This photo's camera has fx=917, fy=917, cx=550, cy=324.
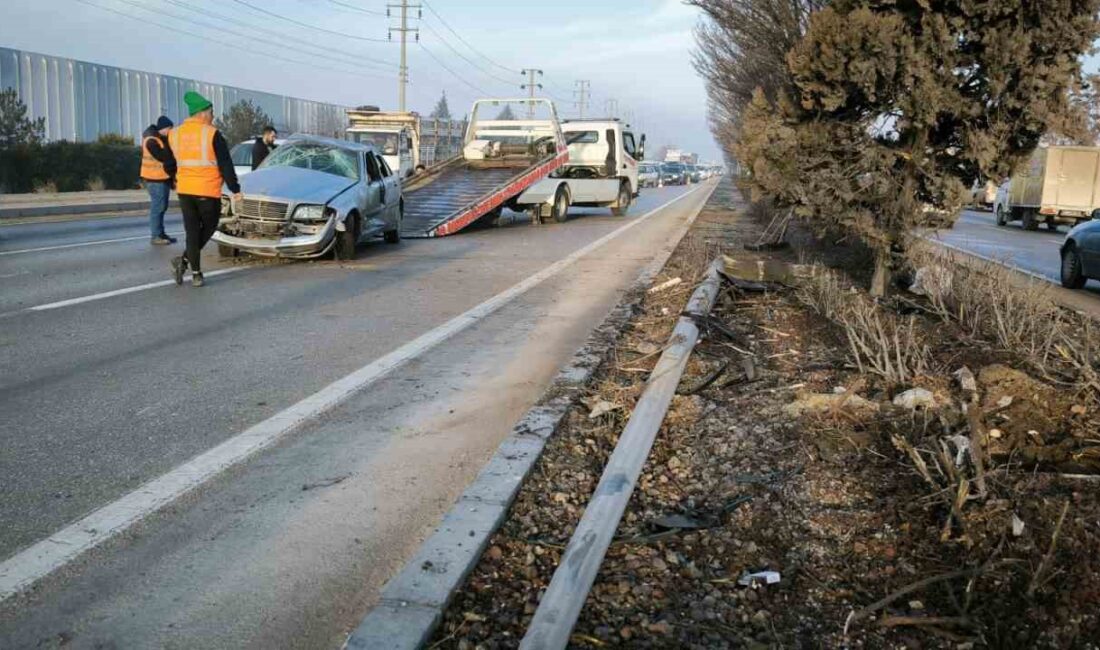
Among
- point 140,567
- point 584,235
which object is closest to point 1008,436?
point 140,567

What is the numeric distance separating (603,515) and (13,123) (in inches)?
1115

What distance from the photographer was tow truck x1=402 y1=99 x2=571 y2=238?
1723 centimetres

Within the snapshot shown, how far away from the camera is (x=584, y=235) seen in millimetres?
18547

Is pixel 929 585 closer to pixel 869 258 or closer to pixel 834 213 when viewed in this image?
pixel 834 213

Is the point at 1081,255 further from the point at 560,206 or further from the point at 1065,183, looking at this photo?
the point at 1065,183

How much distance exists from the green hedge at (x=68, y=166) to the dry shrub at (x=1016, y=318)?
2624cm

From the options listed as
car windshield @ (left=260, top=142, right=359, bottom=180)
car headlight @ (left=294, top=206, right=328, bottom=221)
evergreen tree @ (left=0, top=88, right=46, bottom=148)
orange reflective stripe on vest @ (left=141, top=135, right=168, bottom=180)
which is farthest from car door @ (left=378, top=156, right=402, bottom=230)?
evergreen tree @ (left=0, top=88, right=46, bottom=148)

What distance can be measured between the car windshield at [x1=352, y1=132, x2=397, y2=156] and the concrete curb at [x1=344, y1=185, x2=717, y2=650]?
20509 mm

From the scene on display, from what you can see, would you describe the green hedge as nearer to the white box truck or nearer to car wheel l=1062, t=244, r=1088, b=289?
car wheel l=1062, t=244, r=1088, b=289

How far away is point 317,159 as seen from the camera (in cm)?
1302

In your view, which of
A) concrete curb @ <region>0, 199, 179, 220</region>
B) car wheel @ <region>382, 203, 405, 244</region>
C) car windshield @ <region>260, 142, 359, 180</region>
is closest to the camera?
car windshield @ <region>260, 142, 359, 180</region>

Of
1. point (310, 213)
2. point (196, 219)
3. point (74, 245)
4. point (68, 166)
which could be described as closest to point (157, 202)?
point (74, 245)

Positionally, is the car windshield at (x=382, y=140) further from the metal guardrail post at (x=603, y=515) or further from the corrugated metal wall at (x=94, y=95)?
the metal guardrail post at (x=603, y=515)

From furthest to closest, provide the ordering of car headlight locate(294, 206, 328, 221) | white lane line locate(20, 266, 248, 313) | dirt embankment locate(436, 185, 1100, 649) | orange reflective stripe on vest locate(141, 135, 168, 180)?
1. orange reflective stripe on vest locate(141, 135, 168, 180)
2. car headlight locate(294, 206, 328, 221)
3. white lane line locate(20, 266, 248, 313)
4. dirt embankment locate(436, 185, 1100, 649)
